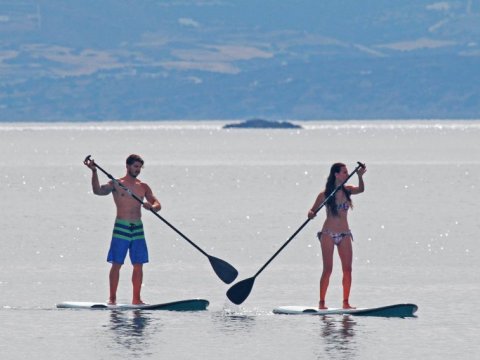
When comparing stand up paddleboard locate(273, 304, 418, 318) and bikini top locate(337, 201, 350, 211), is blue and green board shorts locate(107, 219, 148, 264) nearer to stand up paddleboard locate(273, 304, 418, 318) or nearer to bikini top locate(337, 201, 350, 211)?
stand up paddleboard locate(273, 304, 418, 318)

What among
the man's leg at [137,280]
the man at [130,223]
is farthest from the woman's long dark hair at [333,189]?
the man's leg at [137,280]

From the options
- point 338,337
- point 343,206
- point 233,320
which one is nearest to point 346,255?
point 343,206

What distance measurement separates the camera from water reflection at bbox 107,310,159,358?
21.1 m

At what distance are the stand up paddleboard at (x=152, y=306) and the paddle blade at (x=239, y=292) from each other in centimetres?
48

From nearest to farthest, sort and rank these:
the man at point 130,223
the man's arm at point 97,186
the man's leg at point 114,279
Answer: the man's arm at point 97,186 → the man at point 130,223 → the man's leg at point 114,279

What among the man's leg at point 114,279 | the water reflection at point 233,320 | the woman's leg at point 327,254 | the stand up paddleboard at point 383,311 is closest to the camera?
the water reflection at point 233,320

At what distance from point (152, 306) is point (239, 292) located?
1.21 metres

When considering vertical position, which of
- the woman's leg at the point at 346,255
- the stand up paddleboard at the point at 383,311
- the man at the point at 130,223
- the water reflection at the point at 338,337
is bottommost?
the water reflection at the point at 338,337

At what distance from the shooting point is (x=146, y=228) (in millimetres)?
45250

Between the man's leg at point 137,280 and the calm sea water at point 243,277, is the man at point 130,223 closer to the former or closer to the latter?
the man's leg at point 137,280

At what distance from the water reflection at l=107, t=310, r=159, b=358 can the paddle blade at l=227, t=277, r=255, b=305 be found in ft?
4.03

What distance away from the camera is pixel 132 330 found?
2262 centimetres

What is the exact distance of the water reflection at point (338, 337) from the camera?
67.8 ft

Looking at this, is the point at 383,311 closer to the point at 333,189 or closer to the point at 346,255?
the point at 346,255
